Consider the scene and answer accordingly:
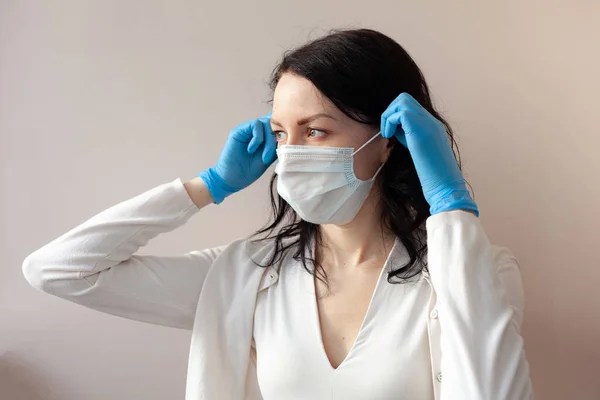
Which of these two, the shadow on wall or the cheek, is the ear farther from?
the shadow on wall

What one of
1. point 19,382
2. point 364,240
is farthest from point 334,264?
point 19,382

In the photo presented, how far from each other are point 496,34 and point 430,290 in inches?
30.3

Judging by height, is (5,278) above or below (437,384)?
above

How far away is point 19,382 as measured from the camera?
1.63 meters

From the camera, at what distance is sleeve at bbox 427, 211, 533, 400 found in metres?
1.06

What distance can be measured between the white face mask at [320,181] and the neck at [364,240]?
Result: 9cm

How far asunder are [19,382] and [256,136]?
38.6 inches

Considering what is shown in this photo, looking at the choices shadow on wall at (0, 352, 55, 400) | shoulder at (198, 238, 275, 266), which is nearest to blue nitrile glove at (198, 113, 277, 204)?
shoulder at (198, 238, 275, 266)

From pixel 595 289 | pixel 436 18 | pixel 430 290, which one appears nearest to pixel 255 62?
pixel 436 18

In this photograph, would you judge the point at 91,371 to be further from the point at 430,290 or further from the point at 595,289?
the point at 595,289

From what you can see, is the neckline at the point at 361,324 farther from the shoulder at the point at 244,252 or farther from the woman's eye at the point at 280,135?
the woman's eye at the point at 280,135

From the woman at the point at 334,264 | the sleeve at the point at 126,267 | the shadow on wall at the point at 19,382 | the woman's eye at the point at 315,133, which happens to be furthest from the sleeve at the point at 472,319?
the shadow on wall at the point at 19,382

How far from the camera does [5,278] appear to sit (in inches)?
63.6

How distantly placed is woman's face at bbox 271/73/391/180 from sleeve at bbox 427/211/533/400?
0.23 m
